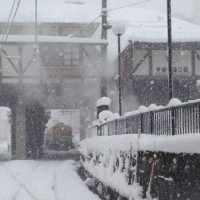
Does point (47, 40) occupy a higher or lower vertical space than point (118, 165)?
higher

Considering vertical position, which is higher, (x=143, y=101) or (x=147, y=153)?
(x=143, y=101)

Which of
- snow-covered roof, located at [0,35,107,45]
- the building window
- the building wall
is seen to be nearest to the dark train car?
the building wall

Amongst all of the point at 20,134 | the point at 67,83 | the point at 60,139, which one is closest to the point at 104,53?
the point at 67,83

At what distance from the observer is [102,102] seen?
802 inches

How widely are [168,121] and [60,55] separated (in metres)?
22.0

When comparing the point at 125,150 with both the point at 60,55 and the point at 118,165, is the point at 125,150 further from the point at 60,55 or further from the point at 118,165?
the point at 60,55

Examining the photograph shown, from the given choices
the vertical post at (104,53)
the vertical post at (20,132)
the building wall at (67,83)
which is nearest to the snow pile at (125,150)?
the vertical post at (104,53)

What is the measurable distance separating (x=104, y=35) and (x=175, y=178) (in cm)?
1557

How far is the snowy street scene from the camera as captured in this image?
8562mm

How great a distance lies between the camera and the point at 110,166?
12820 millimetres

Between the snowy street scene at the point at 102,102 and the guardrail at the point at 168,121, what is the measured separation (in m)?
0.02

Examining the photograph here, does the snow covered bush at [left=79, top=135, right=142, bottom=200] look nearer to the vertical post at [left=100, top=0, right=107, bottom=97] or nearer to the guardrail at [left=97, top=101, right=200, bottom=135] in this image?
the guardrail at [left=97, top=101, right=200, bottom=135]

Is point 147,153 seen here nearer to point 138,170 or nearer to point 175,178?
point 138,170

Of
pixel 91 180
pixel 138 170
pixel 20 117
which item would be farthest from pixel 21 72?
pixel 138 170
